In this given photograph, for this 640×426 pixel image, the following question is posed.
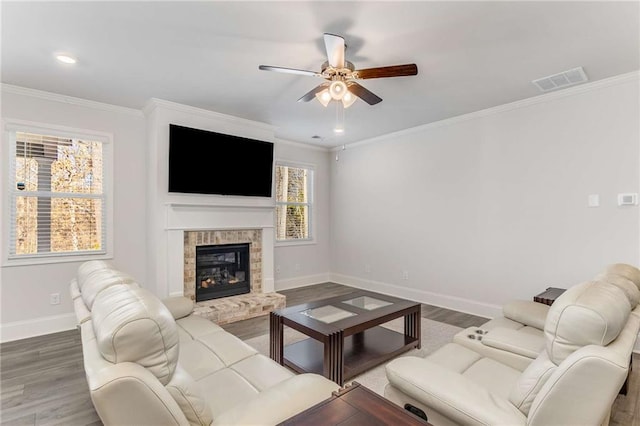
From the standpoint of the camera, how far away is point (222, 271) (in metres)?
4.71

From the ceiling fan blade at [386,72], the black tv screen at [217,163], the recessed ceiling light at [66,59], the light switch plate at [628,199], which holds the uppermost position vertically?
the recessed ceiling light at [66,59]

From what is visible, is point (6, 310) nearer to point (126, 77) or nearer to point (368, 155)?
point (126, 77)

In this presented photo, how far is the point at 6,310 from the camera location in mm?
3449

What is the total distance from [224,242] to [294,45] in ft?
9.52

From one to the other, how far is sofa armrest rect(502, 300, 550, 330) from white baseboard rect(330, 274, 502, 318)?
1.51m

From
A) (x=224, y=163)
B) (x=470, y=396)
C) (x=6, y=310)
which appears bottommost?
(x=6, y=310)

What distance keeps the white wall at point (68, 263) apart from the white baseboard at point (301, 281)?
7.41 ft

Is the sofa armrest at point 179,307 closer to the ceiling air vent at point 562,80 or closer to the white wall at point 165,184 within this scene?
the white wall at point 165,184

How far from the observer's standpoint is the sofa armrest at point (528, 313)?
247cm

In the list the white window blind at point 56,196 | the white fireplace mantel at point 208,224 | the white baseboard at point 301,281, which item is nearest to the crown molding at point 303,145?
the white fireplace mantel at point 208,224

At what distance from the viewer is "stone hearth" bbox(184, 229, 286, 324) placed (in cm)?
401

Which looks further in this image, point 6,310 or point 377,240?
point 377,240

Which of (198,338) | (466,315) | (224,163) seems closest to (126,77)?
(224,163)

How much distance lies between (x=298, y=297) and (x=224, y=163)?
7.81 feet
